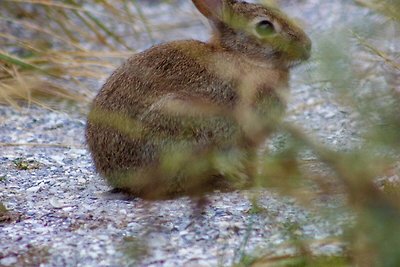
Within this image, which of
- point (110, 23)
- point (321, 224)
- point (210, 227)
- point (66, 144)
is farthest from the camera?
point (110, 23)

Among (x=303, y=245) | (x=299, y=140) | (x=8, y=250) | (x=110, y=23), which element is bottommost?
(x=8, y=250)

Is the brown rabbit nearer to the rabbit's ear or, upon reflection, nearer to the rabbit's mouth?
the rabbit's mouth

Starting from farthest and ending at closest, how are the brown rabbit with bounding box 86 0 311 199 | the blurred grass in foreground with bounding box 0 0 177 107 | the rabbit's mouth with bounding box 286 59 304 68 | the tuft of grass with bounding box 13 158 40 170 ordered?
the blurred grass in foreground with bounding box 0 0 177 107, the tuft of grass with bounding box 13 158 40 170, the rabbit's mouth with bounding box 286 59 304 68, the brown rabbit with bounding box 86 0 311 199

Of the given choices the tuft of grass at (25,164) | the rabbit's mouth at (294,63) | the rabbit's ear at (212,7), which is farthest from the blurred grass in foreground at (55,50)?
the rabbit's mouth at (294,63)

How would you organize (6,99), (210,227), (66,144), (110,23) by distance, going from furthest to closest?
(110,23) < (6,99) < (66,144) < (210,227)

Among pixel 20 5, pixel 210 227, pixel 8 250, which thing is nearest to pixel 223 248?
pixel 210 227

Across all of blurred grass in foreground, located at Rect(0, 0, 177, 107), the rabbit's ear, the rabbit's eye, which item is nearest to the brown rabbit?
the rabbit's eye

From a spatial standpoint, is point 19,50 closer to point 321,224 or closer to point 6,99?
point 6,99
